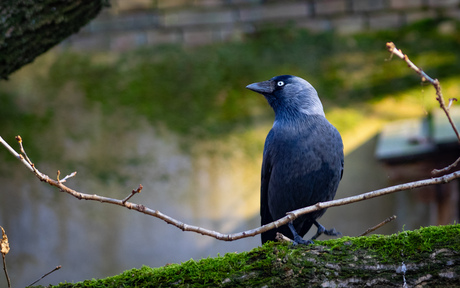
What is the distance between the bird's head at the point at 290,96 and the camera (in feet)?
10.9

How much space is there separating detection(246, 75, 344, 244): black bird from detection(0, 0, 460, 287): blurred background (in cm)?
266

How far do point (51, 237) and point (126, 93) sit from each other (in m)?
1.66

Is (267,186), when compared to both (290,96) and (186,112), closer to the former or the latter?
(290,96)

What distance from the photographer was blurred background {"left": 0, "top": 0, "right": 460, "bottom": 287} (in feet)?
19.8

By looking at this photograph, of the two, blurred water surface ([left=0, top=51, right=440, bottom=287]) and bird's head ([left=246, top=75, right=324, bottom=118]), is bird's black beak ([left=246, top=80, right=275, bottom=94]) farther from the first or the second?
blurred water surface ([left=0, top=51, right=440, bottom=287])

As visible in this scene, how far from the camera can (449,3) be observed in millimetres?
6512

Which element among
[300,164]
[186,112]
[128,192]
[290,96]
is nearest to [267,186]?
[300,164]

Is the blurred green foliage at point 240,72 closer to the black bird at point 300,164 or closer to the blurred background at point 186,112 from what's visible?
the blurred background at point 186,112

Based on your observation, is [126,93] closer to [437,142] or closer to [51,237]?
[51,237]

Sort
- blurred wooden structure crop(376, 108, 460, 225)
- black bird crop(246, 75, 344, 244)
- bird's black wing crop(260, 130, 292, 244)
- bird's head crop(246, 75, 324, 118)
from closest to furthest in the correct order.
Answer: black bird crop(246, 75, 344, 244) → bird's black wing crop(260, 130, 292, 244) → bird's head crop(246, 75, 324, 118) → blurred wooden structure crop(376, 108, 460, 225)

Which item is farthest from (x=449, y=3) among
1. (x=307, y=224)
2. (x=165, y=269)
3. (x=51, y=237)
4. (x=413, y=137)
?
(x=165, y=269)

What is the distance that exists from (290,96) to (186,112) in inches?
120

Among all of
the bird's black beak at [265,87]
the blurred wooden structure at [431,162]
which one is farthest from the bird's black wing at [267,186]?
the blurred wooden structure at [431,162]

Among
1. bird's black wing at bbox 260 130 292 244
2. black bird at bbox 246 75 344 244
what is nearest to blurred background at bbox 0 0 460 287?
bird's black wing at bbox 260 130 292 244
